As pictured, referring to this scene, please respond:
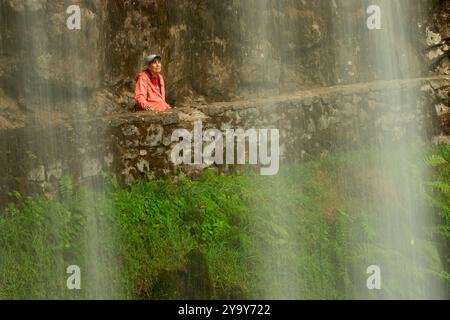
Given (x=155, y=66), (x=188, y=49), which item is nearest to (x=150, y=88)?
(x=155, y=66)

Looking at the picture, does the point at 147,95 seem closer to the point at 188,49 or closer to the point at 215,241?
the point at 188,49

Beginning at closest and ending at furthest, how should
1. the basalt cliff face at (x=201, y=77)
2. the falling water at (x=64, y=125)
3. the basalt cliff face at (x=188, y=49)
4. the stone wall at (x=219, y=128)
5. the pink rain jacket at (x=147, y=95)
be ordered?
the falling water at (x=64, y=125) < the stone wall at (x=219, y=128) < the basalt cliff face at (x=201, y=77) < the basalt cliff face at (x=188, y=49) < the pink rain jacket at (x=147, y=95)

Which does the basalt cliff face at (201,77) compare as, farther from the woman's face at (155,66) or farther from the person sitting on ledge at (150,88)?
the woman's face at (155,66)

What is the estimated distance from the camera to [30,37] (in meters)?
10.3

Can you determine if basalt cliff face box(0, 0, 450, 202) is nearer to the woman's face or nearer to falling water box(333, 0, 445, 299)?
falling water box(333, 0, 445, 299)

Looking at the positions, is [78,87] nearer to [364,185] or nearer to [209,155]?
[209,155]

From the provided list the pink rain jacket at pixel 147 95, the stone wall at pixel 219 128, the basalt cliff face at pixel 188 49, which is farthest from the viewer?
the pink rain jacket at pixel 147 95

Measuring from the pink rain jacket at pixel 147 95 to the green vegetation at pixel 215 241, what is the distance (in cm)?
109

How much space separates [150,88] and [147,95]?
11 centimetres

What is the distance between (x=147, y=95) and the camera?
35.1 ft

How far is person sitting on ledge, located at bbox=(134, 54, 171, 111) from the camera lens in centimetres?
1058

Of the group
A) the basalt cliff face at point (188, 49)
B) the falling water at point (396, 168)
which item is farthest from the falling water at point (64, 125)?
the falling water at point (396, 168)

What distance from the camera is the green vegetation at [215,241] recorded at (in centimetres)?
863

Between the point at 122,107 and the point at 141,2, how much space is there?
4.86 feet
